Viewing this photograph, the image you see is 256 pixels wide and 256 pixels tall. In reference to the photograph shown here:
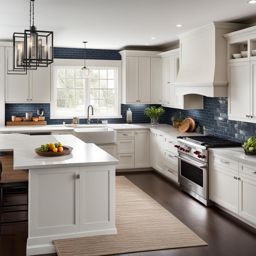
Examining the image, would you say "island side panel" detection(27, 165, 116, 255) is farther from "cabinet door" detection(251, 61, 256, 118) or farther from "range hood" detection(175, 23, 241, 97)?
"range hood" detection(175, 23, 241, 97)

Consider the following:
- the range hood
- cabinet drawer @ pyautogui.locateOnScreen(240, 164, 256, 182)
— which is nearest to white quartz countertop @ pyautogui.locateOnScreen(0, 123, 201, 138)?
the range hood

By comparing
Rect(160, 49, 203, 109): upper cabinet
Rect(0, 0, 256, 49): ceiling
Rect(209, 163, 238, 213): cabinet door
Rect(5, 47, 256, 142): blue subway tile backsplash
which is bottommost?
Rect(209, 163, 238, 213): cabinet door

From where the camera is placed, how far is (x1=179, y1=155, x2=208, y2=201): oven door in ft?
18.2

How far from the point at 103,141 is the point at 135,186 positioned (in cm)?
125

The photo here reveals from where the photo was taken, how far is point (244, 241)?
424cm

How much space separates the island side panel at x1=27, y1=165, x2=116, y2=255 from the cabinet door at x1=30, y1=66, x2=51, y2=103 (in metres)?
4.13

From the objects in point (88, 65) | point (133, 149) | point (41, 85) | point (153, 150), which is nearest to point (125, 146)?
point (133, 149)

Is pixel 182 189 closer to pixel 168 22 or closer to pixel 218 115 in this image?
pixel 218 115

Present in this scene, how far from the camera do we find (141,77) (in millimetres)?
8375

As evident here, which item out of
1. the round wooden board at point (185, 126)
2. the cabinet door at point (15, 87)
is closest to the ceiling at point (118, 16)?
the cabinet door at point (15, 87)

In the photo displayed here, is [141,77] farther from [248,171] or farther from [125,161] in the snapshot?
[248,171]

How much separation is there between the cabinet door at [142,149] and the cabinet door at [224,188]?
2.68 m

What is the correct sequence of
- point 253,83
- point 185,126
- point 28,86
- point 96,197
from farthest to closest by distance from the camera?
1. point 28,86
2. point 185,126
3. point 253,83
4. point 96,197

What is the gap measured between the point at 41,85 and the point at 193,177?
372cm
